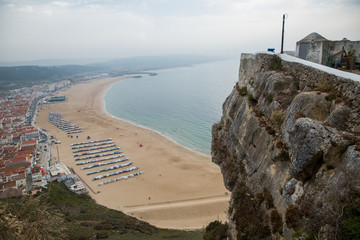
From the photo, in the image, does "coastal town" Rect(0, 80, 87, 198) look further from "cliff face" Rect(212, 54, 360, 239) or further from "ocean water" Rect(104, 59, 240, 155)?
"ocean water" Rect(104, 59, 240, 155)

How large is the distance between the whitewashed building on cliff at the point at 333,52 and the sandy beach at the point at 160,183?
1745 cm

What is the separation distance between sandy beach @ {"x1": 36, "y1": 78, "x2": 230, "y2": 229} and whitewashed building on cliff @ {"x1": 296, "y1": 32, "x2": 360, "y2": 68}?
17.5 m

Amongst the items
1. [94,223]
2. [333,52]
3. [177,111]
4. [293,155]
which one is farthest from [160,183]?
[177,111]

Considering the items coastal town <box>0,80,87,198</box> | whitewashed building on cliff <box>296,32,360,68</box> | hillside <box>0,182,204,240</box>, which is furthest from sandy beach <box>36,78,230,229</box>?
whitewashed building on cliff <box>296,32,360,68</box>

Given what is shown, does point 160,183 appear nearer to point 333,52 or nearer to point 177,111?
point 333,52

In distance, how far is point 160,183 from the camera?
104ft

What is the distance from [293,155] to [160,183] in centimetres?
2613

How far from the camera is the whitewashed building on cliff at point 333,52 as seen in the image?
11.9 m

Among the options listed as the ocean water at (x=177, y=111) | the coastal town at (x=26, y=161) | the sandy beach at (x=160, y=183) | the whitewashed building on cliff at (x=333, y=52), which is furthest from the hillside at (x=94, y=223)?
the ocean water at (x=177, y=111)

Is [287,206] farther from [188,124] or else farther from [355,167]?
[188,124]

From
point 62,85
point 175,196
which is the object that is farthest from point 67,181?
point 62,85

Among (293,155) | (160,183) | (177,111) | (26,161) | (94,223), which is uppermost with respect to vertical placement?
(293,155)

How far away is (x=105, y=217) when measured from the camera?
889 inches

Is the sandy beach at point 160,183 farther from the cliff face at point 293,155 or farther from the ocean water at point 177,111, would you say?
the cliff face at point 293,155
